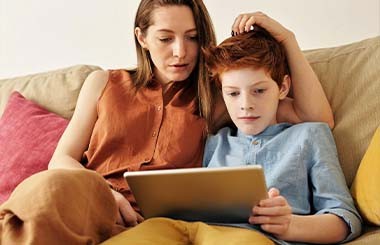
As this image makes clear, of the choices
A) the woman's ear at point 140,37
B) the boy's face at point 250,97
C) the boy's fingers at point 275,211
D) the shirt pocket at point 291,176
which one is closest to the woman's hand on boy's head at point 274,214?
the boy's fingers at point 275,211

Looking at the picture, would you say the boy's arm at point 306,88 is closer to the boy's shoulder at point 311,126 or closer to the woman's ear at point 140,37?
the boy's shoulder at point 311,126

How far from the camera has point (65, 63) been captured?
7.46 feet

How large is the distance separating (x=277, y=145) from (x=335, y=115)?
201 mm

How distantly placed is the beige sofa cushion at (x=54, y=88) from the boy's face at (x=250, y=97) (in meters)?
0.60

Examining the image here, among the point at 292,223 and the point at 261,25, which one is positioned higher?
the point at 261,25

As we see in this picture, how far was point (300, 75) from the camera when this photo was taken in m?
1.45

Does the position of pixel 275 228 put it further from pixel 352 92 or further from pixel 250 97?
pixel 352 92

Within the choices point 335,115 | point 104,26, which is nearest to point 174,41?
point 335,115

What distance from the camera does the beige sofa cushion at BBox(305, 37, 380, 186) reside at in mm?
1413

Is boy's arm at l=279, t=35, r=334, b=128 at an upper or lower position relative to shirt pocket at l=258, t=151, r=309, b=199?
upper

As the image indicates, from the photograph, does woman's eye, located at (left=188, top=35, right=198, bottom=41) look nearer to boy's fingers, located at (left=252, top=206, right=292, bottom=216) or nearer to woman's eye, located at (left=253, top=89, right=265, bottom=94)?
woman's eye, located at (left=253, top=89, right=265, bottom=94)

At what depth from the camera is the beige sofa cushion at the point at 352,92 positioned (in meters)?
1.41

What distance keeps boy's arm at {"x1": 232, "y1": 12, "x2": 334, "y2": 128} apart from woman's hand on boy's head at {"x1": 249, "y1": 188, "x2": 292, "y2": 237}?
1.15 ft

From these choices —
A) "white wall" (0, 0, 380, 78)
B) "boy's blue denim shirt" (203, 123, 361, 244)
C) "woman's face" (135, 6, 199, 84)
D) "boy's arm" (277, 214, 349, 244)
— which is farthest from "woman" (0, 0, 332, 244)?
"white wall" (0, 0, 380, 78)
